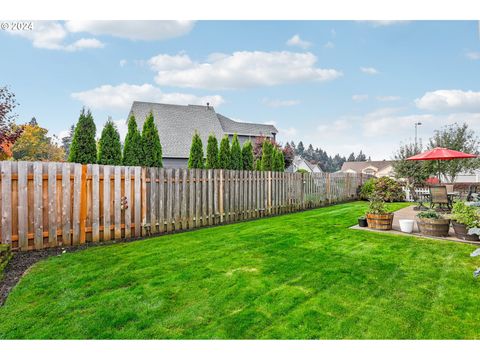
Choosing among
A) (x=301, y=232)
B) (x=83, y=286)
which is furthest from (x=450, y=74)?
(x=83, y=286)

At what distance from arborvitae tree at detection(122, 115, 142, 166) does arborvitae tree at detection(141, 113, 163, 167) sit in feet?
0.45

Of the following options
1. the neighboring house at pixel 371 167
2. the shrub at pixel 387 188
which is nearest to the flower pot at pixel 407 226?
the shrub at pixel 387 188

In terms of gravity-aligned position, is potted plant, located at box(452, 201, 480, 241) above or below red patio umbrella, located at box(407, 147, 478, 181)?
below

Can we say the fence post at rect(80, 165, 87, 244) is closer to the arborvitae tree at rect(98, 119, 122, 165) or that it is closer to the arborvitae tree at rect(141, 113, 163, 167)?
the arborvitae tree at rect(98, 119, 122, 165)

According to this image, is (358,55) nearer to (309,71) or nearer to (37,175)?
(309,71)

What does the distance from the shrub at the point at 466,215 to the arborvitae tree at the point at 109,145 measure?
27.2ft

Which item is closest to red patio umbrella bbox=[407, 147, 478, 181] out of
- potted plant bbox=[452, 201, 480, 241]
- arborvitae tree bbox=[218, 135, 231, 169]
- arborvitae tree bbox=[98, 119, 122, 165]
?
potted plant bbox=[452, 201, 480, 241]

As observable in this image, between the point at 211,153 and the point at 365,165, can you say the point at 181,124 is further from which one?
the point at 365,165

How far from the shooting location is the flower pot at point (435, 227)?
5.70 m

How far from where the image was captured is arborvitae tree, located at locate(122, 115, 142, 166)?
8.71 meters

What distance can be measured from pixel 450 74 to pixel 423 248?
19.9ft

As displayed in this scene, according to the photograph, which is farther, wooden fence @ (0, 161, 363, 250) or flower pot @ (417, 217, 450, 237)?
flower pot @ (417, 217, 450, 237)

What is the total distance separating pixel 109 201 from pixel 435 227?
6.49 meters

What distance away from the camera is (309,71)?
976 centimetres
